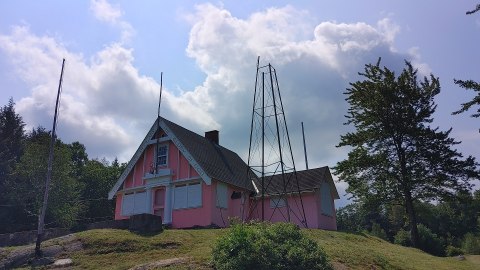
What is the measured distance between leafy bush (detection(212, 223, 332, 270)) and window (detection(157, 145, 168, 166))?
18698 mm

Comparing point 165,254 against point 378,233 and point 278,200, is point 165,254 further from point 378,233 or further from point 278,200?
point 378,233

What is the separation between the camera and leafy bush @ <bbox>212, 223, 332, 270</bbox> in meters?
14.4

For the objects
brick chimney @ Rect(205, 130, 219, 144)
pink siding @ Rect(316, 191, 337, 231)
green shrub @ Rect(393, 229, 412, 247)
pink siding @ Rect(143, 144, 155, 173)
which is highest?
brick chimney @ Rect(205, 130, 219, 144)

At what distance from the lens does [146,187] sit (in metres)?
34.2

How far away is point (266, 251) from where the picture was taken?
48.6 ft

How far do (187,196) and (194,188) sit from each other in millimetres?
779

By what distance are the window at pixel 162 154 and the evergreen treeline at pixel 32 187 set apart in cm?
1432

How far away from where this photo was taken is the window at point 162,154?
3438 centimetres

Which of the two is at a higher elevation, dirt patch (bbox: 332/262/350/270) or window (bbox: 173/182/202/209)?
window (bbox: 173/182/202/209)

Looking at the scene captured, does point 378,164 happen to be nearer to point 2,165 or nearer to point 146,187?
point 146,187

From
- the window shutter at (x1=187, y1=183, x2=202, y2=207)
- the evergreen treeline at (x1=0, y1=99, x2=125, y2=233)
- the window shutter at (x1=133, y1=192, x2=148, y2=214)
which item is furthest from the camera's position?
the evergreen treeline at (x1=0, y1=99, x2=125, y2=233)

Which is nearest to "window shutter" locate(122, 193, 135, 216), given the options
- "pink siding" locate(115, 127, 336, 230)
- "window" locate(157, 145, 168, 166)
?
"pink siding" locate(115, 127, 336, 230)

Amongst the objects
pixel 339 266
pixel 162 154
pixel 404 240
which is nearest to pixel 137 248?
pixel 339 266

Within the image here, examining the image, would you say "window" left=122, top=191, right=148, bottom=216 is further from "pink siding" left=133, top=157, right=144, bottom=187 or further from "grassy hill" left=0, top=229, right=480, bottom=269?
"grassy hill" left=0, top=229, right=480, bottom=269
